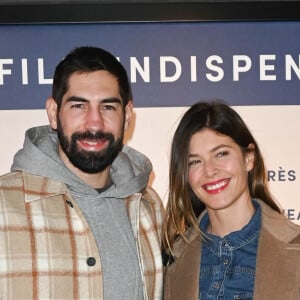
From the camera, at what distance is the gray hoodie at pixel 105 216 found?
1.87m

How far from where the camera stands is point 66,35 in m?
2.51

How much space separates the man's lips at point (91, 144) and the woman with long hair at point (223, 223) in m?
0.27

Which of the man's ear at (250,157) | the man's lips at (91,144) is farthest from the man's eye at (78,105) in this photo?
the man's ear at (250,157)

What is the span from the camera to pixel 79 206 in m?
1.91

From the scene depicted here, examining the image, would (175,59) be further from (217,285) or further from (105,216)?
(217,285)

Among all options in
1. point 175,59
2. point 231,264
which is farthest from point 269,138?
point 231,264

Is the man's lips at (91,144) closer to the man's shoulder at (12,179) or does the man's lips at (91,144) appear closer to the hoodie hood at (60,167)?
the hoodie hood at (60,167)

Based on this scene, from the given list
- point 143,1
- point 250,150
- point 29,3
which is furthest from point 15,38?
point 250,150

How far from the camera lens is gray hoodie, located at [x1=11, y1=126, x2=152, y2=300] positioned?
187 centimetres

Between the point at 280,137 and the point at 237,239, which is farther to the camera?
the point at 280,137

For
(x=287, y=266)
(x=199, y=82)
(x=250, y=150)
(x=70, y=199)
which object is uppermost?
(x=199, y=82)

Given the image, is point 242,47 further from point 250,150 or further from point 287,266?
point 287,266

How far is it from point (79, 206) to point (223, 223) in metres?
0.47

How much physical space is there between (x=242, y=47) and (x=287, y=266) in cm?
105
